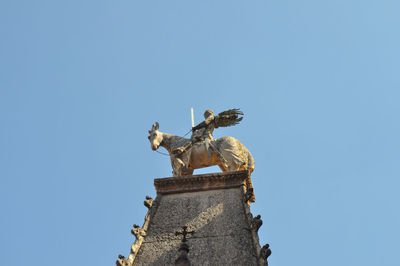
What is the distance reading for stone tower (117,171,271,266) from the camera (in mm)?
7008

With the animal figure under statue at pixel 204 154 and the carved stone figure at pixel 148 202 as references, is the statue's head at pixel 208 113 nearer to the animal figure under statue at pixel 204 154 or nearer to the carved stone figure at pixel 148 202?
the animal figure under statue at pixel 204 154

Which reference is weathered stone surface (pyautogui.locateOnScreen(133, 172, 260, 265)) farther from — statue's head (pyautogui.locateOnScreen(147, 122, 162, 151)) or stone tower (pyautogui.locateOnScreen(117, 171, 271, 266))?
statue's head (pyautogui.locateOnScreen(147, 122, 162, 151))

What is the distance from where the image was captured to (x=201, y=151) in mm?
10430

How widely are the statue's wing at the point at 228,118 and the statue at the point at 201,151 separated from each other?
1.32ft

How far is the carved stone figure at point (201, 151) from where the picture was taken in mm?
10180

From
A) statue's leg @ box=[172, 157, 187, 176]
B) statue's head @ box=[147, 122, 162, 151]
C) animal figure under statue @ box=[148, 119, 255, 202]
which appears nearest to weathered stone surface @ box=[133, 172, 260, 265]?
statue's leg @ box=[172, 157, 187, 176]

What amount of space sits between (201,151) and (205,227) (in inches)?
111

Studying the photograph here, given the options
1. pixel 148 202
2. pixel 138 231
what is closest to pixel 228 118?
pixel 148 202

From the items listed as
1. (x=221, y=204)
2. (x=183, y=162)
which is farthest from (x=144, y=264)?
(x=183, y=162)

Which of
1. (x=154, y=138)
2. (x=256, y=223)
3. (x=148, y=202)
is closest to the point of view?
(x=256, y=223)

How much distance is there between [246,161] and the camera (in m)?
10.6

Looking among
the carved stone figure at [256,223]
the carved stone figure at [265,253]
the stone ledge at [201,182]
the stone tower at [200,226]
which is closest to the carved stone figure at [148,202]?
the stone tower at [200,226]

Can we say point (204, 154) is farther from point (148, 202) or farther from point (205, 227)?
point (205, 227)

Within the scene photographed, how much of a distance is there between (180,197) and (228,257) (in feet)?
7.29
